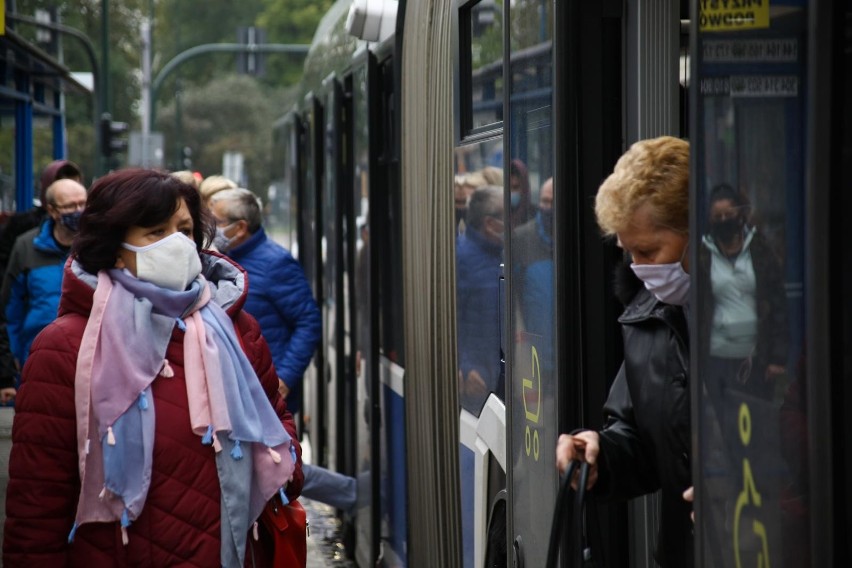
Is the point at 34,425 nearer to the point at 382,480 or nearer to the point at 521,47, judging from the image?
the point at 521,47

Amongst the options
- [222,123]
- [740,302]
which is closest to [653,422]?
[740,302]

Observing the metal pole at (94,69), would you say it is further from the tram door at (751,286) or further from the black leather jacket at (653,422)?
the tram door at (751,286)

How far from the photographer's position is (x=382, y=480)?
6.45 metres

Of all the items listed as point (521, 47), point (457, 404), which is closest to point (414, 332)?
point (457, 404)

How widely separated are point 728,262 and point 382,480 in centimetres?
424

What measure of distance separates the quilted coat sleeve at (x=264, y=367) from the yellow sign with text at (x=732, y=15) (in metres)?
1.76

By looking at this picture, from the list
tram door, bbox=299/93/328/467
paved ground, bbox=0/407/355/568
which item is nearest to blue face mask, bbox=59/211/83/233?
paved ground, bbox=0/407/355/568

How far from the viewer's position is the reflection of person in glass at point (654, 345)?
9.22ft

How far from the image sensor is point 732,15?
232cm

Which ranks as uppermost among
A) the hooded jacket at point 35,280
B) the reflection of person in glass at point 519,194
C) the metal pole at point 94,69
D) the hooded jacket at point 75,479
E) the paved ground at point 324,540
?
the metal pole at point 94,69

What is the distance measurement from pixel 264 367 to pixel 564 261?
94 cm

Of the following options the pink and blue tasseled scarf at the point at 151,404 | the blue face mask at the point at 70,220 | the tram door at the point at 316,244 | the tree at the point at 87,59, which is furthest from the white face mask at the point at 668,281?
the tree at the point at 87,59

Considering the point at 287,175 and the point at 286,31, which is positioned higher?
the point at 286,31

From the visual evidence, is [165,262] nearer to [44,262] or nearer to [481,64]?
[481,64]
